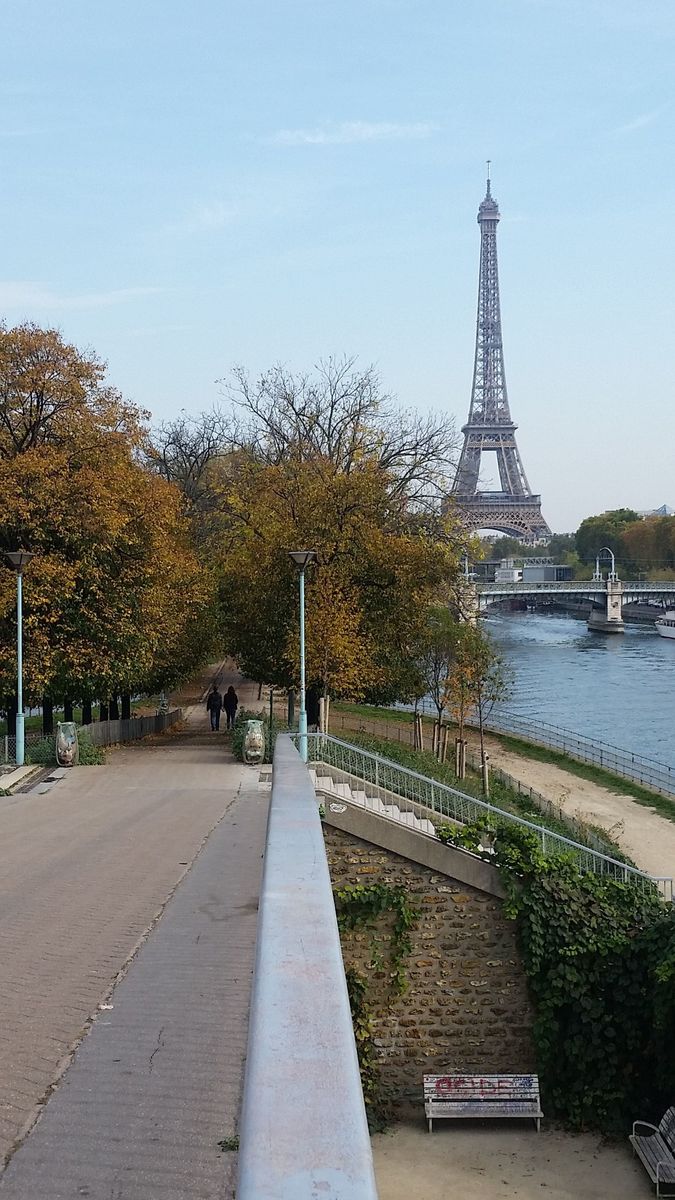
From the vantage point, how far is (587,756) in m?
40.7

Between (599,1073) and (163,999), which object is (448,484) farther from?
(163,999)

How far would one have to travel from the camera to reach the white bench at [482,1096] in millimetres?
13266

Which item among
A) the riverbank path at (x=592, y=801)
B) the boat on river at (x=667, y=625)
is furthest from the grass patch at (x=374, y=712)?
the boat on river at (x=667, y=625)

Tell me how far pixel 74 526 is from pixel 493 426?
136 meters

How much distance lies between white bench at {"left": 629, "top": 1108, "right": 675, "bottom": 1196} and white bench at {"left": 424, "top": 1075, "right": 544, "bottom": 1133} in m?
1.22

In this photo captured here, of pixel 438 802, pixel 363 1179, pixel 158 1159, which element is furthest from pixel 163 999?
pixel 438 802

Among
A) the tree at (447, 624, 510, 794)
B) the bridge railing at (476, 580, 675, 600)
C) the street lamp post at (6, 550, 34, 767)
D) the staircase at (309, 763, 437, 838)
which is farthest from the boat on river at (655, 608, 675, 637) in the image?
the staircase at (309, 763, 437, 838)

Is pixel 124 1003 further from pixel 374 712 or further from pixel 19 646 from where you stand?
pixel 374 712

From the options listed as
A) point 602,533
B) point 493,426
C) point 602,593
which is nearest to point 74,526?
point 602,593

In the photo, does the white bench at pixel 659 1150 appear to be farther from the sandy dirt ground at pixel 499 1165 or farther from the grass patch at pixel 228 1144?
the grass patch at pixel 228 1144

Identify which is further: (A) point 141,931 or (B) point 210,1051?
(A) point 141,931

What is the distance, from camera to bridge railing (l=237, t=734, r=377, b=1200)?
5.73 ft

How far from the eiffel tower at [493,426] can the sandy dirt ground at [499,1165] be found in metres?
109

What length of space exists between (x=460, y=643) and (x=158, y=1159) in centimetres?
3362
